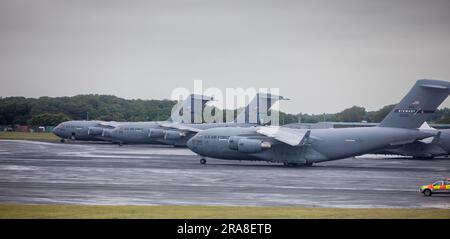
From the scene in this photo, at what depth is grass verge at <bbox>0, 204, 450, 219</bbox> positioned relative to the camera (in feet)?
93.0

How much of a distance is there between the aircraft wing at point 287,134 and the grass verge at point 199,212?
27.7 m

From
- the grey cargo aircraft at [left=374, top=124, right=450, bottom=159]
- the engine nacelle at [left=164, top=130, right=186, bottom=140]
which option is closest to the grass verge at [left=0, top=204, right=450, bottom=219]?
the grey cargo aircraft at [left=374, top=124, right=450, bottom=159]

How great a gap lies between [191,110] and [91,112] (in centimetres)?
5980

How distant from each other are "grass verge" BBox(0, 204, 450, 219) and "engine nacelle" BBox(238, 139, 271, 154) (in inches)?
1153

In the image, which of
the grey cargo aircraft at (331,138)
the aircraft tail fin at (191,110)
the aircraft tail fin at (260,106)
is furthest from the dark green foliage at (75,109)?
the grey cargo aircraft at (331,138)

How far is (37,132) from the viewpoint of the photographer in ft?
497

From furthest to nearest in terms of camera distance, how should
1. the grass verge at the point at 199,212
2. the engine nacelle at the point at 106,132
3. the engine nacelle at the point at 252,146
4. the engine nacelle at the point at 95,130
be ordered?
the engine nacelle at the point at 95,130 < the engine nacelle at the point at 106,132 < the engine nacelle at the point at 252,146 < the grass verge at the point at 199,212

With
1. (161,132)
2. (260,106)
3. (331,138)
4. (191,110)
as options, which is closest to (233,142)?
(331,138)

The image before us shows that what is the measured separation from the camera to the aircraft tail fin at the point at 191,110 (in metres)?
101

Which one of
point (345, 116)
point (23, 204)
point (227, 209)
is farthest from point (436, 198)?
point (345, 116)

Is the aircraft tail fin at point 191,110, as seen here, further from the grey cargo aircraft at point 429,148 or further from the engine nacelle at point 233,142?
the engine nacelle at point 233,142

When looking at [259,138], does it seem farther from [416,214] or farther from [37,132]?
[37,132]

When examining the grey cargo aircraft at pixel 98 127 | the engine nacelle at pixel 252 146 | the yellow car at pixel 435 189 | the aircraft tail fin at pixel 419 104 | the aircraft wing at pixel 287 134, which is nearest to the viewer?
the yellow car at pixel 435 189
